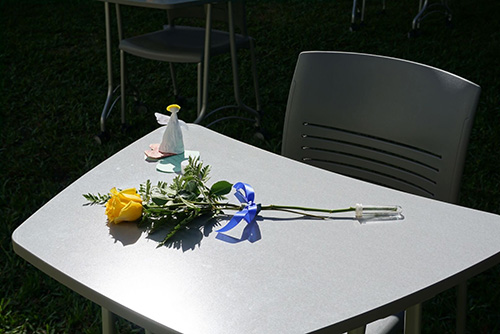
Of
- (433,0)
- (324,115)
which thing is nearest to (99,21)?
(433,0)

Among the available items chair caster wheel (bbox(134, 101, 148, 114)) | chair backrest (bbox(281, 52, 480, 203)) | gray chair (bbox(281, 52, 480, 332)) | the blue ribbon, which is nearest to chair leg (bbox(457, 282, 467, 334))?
gray chair (bbox(281, 52, 480, 332))

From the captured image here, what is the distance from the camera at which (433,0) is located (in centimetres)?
600

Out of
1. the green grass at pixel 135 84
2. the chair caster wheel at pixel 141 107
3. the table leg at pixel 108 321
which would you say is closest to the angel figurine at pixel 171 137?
the table leg at pixel 108 321

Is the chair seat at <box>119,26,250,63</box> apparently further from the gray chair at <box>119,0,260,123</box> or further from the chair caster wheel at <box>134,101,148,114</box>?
the chair caster wheel at <box>134,101,148,114</box>

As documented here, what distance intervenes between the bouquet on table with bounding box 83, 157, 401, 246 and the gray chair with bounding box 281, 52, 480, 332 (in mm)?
359

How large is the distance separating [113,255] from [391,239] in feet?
1.56

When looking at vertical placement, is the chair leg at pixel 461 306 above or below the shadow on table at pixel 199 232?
below

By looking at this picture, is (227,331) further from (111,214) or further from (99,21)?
(99,21)

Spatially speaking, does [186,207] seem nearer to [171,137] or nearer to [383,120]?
[171,137]

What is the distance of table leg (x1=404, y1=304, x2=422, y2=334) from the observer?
113 centimetres

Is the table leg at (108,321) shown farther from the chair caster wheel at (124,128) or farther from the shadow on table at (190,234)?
the chair caster wheel at (124,128)

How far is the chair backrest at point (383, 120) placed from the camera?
1.45 metres

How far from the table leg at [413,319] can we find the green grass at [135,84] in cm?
104

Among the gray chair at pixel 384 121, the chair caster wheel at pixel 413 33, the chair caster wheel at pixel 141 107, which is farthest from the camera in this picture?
the chair caster wheel at pixel 413 33
